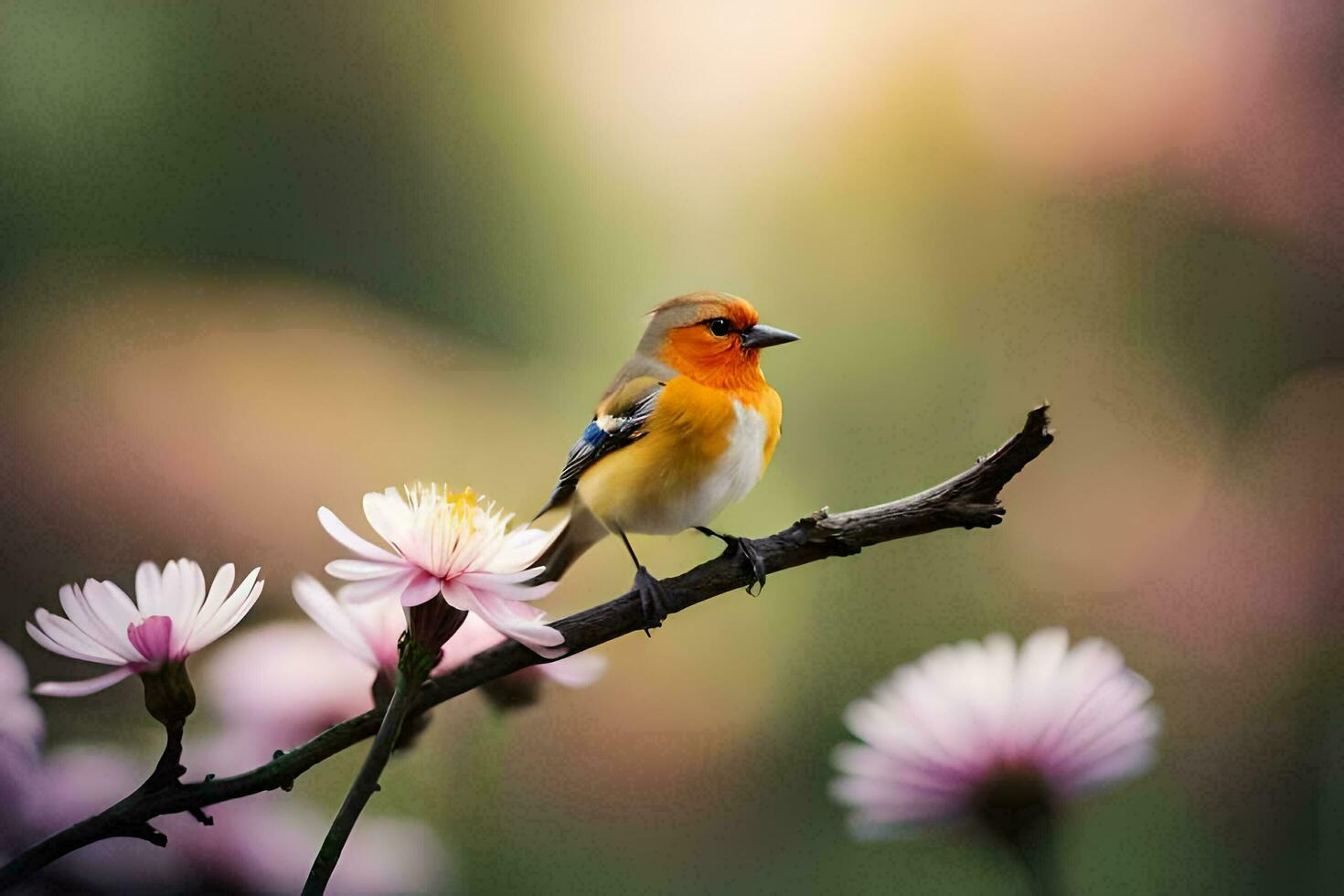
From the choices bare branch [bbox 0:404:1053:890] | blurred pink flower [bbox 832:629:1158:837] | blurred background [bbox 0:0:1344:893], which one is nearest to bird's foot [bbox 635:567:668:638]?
bare branch [bbox 0:404:1053:890]

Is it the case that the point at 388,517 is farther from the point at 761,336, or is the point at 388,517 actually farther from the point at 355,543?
the point at 761,336

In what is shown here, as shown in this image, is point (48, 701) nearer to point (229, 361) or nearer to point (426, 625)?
point (229, 361)

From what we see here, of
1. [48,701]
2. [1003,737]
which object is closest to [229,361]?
[48,701]

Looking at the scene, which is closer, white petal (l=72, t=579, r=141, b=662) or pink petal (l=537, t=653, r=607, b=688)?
white petal (l=72, t=579, r=141, b=662)

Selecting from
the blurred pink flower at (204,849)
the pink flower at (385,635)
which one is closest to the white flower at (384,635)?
the pink flower at (385,635)

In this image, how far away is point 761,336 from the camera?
44 centimetres

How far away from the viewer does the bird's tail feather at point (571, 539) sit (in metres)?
0.47

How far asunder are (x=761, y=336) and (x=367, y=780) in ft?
0.70

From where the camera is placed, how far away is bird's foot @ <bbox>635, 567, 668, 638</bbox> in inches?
15.7

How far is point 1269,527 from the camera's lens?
79cm

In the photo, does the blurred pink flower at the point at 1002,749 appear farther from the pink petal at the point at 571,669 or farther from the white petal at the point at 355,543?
the white petal at the point at 355,543

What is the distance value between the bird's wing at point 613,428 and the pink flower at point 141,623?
0.13 meters

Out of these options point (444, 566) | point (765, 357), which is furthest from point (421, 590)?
point (765, 357)

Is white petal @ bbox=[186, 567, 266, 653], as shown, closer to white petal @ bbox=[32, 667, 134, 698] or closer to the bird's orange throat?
white petal @ bbox=[32, 667, 134, 698]
